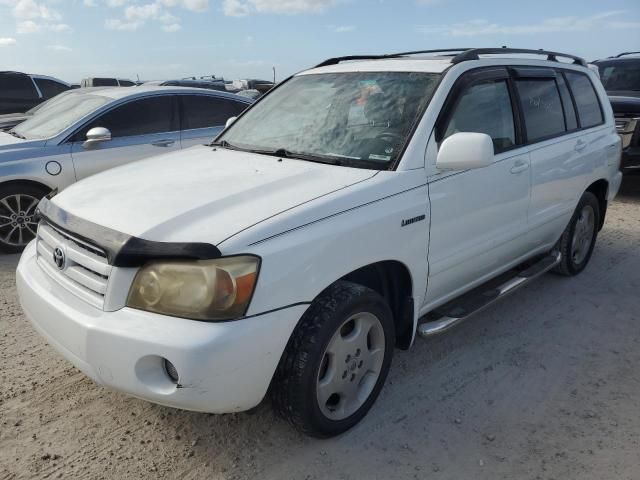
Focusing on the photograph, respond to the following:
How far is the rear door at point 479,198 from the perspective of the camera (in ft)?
9.70

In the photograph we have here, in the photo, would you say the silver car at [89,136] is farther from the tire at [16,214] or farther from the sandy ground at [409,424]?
the sandy ground at [409,424]

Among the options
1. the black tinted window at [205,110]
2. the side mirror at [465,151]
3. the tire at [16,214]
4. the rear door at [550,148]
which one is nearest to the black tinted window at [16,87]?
the black tinted window at [205,110]

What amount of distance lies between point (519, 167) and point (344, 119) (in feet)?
3.92

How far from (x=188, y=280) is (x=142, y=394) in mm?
492

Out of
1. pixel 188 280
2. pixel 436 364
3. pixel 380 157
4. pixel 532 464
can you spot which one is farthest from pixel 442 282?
pixel 188 280

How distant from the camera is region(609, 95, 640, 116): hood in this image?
303 inches

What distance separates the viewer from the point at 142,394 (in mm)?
2166

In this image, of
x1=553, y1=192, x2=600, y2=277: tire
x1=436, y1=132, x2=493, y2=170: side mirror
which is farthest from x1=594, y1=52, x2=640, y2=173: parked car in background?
x1=436, y1=132, x2=493, y2=170: side mirror

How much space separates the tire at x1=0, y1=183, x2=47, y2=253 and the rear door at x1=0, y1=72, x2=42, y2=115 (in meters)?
7.08

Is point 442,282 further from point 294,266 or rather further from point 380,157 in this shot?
point 294,266

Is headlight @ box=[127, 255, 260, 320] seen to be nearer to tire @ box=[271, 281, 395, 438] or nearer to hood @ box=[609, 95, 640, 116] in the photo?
tire @ box=[271, 281, 395, 438]

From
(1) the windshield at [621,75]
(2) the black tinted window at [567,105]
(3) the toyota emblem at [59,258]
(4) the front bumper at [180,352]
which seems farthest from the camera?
(1) the windshield at [621,75]

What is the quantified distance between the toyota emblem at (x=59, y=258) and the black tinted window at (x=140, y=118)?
11.4 feet

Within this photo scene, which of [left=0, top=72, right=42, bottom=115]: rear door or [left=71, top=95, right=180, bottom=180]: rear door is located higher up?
[left=0, top=72, right=42, bottom=115]: rear door
